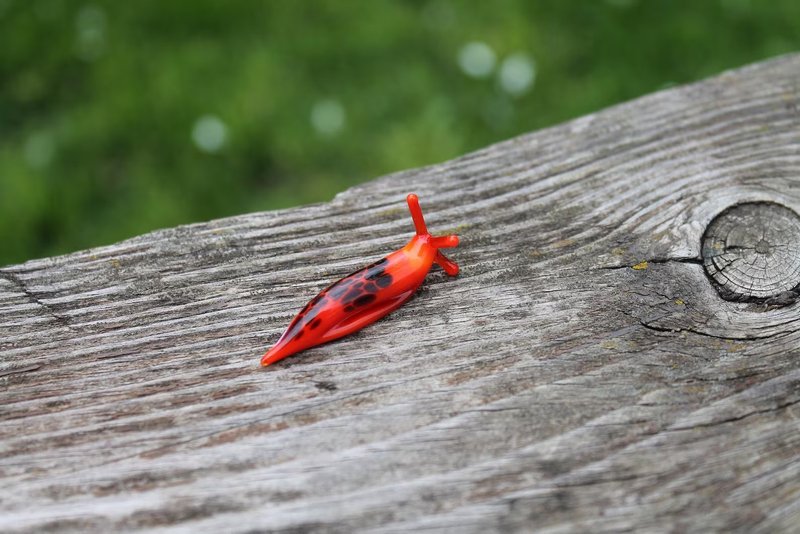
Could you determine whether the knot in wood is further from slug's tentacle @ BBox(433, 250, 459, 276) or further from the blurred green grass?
the blurred green grass

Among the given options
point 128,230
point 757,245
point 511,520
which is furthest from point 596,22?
point 511,520

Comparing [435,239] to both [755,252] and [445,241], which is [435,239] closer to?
[445,241]

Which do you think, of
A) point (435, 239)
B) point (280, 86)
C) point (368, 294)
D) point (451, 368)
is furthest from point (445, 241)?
point (280, 86)

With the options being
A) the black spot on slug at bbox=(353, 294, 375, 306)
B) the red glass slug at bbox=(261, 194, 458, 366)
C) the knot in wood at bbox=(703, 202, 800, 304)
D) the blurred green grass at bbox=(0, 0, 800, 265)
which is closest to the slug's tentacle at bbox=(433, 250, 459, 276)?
the red glass slug at bbox=(261, 194, 458, 366)

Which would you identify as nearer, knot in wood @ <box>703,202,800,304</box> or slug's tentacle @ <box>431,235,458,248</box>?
knot in wood @ <box>703,202,800,304</box>

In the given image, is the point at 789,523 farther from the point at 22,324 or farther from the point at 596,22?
the point at 596,22
